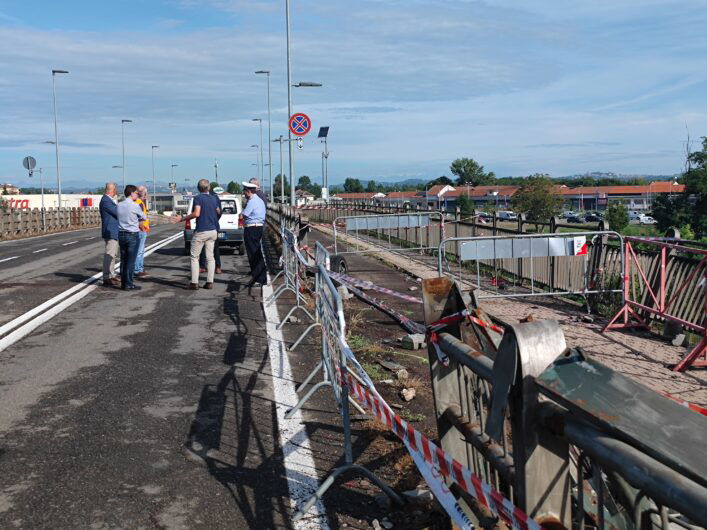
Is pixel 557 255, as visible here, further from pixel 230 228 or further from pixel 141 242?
pixel 230 228

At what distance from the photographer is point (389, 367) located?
8.10m

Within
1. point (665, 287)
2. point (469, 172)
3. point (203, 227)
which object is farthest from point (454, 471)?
point (469, 172)

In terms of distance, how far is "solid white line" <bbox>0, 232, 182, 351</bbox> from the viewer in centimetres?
980

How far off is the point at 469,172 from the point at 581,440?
18268 centimetres

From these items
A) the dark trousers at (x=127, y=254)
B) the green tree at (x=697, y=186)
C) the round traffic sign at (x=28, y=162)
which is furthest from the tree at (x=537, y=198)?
the dark trousers at (x=127, y=254)

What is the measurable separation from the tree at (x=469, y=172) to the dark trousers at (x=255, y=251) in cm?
16877

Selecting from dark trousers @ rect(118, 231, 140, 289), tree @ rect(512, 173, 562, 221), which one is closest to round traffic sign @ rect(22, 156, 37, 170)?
dark trousers @ rect(118, 231, 140, 289)

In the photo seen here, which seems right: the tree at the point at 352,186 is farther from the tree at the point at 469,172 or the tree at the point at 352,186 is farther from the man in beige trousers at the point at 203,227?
the man in beige trousers at the point at 203,227

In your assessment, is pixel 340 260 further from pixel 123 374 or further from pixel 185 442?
pixel 185 442

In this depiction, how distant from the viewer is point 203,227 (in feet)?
47.4

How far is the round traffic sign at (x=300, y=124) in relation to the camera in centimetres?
2259

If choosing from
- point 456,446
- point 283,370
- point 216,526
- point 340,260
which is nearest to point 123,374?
point 283,370

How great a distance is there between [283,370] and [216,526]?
366 cm

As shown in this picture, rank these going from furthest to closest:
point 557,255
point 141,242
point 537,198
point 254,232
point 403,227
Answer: point 537,198
point 403,227
point 141,242
point 254,232
point 557,255
